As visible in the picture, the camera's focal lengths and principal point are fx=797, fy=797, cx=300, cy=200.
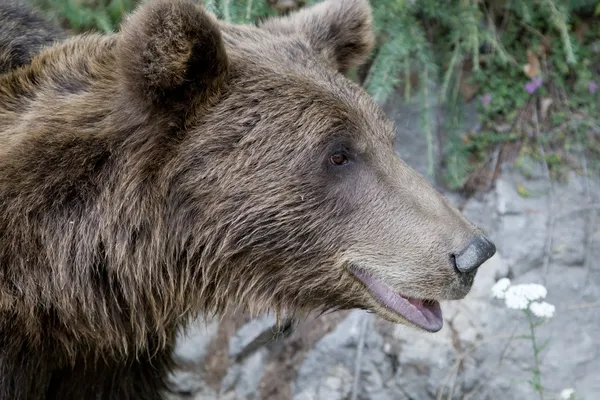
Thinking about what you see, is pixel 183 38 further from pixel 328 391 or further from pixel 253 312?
pixel 328 391

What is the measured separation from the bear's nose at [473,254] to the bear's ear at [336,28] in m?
1.07

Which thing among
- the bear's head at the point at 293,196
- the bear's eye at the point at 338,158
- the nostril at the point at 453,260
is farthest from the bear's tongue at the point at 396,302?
the bear's eye at the point at 338,158

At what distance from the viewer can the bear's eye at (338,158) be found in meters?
3.06

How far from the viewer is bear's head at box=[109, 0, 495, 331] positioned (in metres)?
2.94

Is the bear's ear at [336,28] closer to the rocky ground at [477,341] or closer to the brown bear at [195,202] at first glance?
the brown bear at [195,202]

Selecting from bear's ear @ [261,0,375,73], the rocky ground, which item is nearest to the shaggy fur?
bear's ear @ [261,0,375,73]

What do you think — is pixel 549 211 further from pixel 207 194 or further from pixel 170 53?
pixel 170 53

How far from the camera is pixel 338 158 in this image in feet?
10.1

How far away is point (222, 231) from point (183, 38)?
743mm

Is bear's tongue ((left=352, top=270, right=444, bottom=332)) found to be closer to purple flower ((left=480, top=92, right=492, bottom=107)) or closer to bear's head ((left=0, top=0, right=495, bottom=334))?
bear's head ((left=0, top=0, right=495, bottom=334))

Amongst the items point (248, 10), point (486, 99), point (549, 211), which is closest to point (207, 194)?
point (248, 10)

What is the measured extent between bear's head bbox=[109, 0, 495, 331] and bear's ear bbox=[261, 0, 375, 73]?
334 mm

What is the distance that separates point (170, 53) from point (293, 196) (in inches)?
27.5

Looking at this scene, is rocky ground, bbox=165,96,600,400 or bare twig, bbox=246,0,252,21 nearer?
bare twig, bbox=246,0,252,21
